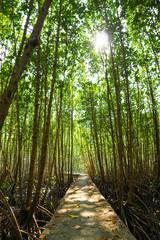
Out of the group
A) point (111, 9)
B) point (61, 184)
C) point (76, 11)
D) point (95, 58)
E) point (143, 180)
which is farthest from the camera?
point (61, 184)

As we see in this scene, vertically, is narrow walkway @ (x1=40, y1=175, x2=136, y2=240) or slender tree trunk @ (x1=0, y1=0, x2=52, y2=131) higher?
slender tree trunk @ (x1=0, y1=0, x2=52, y2=131)

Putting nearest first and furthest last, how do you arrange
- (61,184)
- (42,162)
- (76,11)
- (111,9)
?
(42,162)
(76,11)
(111,9)
(61,184)

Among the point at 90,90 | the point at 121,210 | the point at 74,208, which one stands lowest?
the point at 121,210

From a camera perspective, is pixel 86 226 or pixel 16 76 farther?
pixel 86 226

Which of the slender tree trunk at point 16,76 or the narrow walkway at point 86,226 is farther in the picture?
the narrow walkway at point 86,226

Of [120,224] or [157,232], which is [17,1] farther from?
[157,232]

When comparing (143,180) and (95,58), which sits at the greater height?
(95,58)

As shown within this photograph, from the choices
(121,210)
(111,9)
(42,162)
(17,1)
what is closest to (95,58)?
(111,9)

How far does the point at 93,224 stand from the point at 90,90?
22.6 ft

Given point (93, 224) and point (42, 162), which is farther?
point (42, 162)

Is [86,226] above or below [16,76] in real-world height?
below

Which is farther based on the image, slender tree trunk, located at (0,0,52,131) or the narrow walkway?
the narrow walkway

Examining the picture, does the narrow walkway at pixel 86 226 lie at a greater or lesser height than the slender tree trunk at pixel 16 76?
lesser

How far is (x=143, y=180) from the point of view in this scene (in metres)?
6.85
